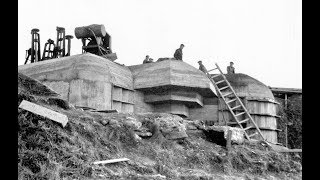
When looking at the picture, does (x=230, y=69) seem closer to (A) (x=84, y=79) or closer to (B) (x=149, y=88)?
(B) (x=149, y=88)

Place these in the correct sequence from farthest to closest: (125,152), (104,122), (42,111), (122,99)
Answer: (122,99)
(104,122)
(125,152)
(42,111)

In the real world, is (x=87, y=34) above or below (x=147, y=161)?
above

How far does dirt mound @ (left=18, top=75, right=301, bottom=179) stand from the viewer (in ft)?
29.8

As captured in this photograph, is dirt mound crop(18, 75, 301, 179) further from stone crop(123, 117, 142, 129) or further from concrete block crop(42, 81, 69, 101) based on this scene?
concrete block crop(42, 81, 69, 101)

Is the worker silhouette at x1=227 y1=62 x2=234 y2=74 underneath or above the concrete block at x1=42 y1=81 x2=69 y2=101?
above

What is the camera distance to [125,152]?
446 inches

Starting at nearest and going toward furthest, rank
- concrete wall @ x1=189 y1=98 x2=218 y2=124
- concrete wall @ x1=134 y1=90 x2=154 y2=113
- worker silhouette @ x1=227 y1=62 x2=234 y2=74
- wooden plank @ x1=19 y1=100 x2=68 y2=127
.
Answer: wooden plank @ x1=19 y1=100 x2=68 y2=127 < concrete wall @ x1=134 y1=90 x2=154 y2=113 < concrete wall @ x1=189 y1=98 x2=218 y2=124 < worker silhouette @ x1=227 y1=62 x2=234 y2=74

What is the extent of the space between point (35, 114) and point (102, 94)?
7.23 metres

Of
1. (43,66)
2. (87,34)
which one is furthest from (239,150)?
(87,34)

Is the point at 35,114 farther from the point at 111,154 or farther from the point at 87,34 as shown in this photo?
the point at 87,34

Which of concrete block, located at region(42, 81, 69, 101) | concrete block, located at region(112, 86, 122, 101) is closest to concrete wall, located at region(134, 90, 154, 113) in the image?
concrete block, located at region(112, 86, 122, 101)

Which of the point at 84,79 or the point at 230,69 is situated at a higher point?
the point at 230,69

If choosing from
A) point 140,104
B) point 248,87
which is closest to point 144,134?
point 140,104
